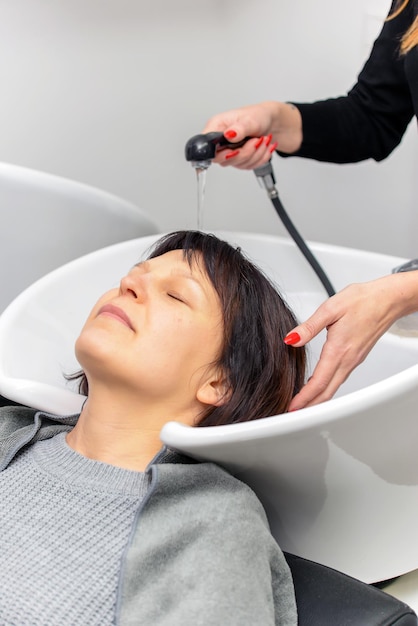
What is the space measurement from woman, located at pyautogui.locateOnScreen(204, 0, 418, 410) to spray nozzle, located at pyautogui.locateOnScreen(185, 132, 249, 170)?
0.04 m

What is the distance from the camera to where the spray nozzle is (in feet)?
4.71

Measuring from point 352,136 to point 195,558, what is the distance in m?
1.05

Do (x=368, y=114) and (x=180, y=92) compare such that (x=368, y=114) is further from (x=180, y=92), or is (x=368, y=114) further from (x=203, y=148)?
(x=180, y=92)

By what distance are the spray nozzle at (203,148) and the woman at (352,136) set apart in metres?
0.04

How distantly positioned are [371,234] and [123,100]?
763mm

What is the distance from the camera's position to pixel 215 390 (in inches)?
44.4

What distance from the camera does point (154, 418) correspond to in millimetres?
1115

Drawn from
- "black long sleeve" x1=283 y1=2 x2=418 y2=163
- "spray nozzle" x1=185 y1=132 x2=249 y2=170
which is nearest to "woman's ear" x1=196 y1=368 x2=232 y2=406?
"spray nozzle" x1=185 y1=132 x2=249 y2=170

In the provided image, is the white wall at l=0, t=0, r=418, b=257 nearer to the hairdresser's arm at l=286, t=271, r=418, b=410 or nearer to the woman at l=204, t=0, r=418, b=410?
the woman at l=204, t=0, r=418, b=410

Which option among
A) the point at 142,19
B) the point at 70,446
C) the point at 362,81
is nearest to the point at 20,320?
the point at 70,446

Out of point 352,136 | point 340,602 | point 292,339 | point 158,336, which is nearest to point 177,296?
point 158,336

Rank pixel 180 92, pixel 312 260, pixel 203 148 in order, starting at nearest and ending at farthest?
pixel 203 148 → pixel 312 260 → pixel 180 92

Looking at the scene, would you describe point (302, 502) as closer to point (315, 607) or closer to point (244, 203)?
point (315, 607)

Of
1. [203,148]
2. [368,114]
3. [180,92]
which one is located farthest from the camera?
[180,92]
